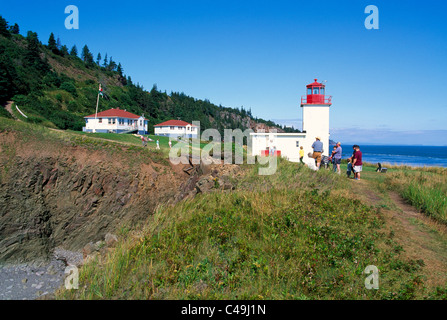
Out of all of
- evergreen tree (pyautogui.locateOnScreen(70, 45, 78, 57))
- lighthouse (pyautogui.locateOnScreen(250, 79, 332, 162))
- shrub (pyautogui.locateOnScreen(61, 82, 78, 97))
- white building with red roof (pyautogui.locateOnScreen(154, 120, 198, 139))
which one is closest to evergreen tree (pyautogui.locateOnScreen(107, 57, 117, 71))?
evergreen tree (pyautogui.locateOnScreen(70, 45, 78, 57))

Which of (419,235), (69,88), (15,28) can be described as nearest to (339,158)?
(419,235)

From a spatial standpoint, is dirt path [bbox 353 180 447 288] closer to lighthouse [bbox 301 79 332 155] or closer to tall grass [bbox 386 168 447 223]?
tall grass [bbox 386 168 447 223]

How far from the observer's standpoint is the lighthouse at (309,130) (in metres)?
27.5

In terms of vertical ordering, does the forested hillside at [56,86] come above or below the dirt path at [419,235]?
above

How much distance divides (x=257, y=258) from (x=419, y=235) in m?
4.88

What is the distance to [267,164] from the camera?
14.3 m

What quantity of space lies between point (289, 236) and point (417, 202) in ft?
21.3

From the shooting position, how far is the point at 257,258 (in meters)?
5.46

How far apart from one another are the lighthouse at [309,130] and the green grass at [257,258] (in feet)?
65.7

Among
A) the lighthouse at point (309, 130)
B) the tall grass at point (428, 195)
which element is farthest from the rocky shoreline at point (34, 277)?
the lighthouse at point (309, 130)

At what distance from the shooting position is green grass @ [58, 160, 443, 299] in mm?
4594

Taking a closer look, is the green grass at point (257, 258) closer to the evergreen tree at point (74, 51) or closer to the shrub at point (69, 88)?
the shrub at point (69, 88)
